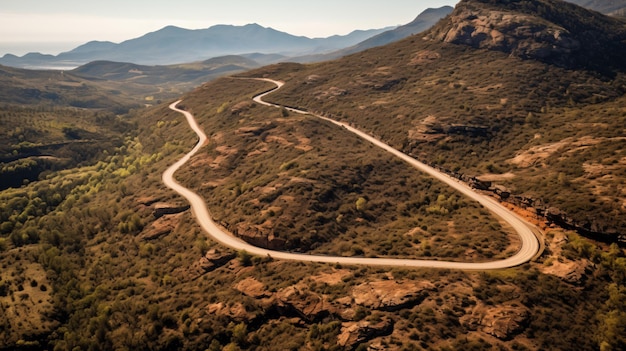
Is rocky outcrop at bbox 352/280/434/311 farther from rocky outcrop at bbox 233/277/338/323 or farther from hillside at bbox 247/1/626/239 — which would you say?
hillside at bbox 247/1/626/239

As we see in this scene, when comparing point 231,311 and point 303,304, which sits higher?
point 303,304

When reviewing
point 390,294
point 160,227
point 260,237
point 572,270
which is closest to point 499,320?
point 390,294

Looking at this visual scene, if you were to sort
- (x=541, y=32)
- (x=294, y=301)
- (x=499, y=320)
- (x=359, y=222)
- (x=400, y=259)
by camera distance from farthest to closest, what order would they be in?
(x=541, y=32) < (x=359, y=222) < (x=400, y=259) < (x=294, y=301) < (x=499, y=320)

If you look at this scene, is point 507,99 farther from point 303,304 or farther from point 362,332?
point 362,332

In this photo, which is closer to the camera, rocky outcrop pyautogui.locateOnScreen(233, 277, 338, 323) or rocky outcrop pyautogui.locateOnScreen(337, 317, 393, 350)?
rocky outcrop pyautogui.locateOnScreen(337, 317, 393, 350)

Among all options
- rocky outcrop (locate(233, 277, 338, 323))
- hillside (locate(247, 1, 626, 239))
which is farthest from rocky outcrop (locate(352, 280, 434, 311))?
hillside (locate(247, 1, 626, 239))

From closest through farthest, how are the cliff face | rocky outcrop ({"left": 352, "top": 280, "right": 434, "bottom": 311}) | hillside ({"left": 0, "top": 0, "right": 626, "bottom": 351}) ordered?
hillside ({"left": 0, "top": 0, "right": 626, "bottom": 351}), rocky outcrop ({"left": 352, "top": 280, "right": 434, "bottom": 311}), the cliff face

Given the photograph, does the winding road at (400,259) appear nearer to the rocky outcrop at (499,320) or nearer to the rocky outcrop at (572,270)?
the rocky outcrop at (572,270)
